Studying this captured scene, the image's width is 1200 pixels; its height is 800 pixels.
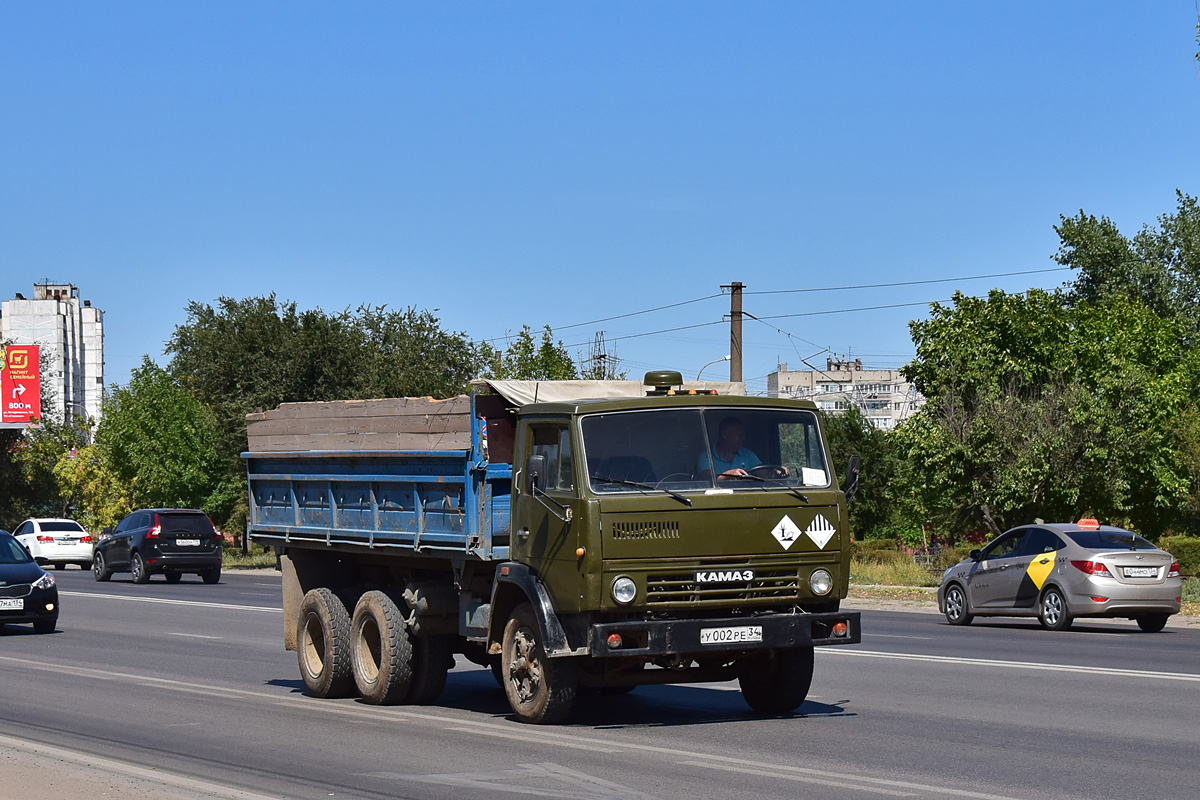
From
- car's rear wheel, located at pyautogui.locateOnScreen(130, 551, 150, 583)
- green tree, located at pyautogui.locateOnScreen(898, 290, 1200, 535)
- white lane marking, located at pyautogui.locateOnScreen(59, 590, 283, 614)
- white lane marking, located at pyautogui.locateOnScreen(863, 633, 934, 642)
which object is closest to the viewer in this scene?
white lane marking, located at pyautogui.locateOnScreen(863, 633, 934, 642)

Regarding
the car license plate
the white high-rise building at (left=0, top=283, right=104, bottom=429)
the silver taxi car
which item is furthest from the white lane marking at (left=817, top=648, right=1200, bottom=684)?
the white high-rise building at (left=0, top=283, right=104, bottom=429)

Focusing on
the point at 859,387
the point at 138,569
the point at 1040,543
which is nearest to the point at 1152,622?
the point at 1040,543

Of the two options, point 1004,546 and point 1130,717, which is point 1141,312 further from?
point 1130,717

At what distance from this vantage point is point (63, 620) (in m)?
23.9

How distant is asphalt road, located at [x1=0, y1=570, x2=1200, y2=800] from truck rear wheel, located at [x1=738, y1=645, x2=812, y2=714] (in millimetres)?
166

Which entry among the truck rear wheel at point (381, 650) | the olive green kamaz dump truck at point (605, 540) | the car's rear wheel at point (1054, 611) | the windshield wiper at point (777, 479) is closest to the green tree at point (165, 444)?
the car's rear wheel at point (1054, 611)

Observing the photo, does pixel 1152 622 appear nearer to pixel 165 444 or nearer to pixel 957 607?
pixel 957 607

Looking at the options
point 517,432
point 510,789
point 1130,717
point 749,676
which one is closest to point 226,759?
point 510,789

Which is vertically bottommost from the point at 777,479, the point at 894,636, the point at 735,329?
the point at 894,636

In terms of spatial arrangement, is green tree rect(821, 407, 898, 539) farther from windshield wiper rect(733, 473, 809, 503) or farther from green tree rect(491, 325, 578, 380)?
windshield wiper rect(733, 473, 809, 503)

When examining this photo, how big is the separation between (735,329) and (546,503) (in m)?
30.8

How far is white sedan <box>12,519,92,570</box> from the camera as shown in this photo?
4862 cm

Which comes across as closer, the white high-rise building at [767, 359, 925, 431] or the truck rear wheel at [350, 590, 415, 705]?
the truck rear wheel at [350, 590, 415, 705]

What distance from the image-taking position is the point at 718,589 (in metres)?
10.1
